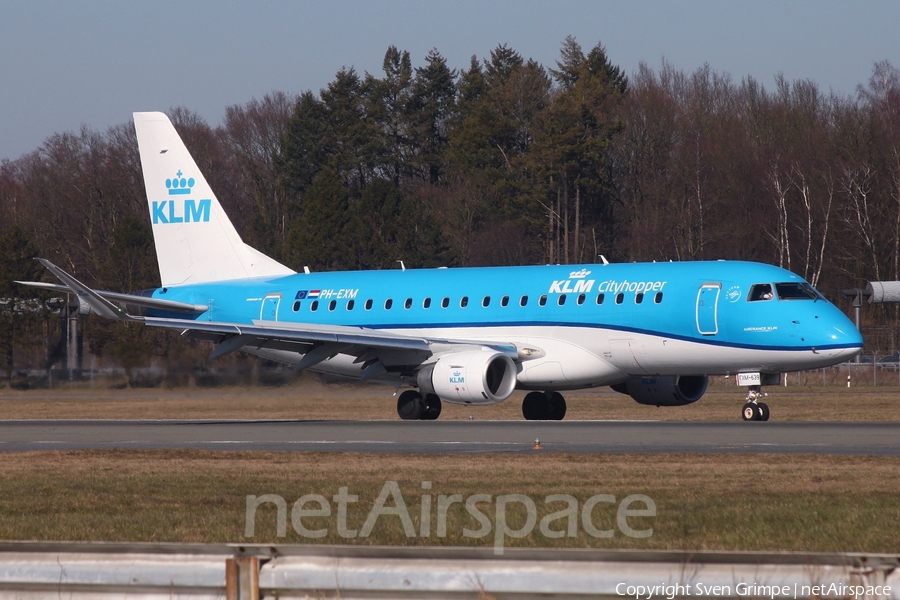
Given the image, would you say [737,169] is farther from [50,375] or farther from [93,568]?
[93,568]

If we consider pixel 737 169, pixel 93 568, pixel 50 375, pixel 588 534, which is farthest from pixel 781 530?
pixel 737 169

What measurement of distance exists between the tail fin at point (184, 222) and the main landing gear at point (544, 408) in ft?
25.9

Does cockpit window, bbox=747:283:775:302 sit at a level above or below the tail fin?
below

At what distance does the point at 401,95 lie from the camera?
8794cm

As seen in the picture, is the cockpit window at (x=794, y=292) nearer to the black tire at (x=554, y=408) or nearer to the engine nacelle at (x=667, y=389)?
the engine nacelle at (x=667, y=389)

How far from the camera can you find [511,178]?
252ft

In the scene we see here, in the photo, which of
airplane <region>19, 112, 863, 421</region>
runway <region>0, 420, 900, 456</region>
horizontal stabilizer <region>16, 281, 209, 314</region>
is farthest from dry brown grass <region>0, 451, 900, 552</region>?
horizontal stabilizer <region>16, 281, 209, 314</region>

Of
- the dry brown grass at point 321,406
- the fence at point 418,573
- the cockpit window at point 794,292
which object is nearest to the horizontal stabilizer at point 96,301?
the dry brown grass at point 321,406

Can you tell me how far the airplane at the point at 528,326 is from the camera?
25.5 m

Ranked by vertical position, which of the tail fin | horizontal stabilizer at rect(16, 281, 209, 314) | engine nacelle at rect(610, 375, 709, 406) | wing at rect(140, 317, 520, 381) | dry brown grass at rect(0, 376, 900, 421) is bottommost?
dry brown grass at rect(0, 376, 900, 421)

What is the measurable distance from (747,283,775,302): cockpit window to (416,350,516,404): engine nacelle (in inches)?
204

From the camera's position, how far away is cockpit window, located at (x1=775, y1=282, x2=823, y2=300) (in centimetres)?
2547

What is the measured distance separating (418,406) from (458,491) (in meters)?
15.8

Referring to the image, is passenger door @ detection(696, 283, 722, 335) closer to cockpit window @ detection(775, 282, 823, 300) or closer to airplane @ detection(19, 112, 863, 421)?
airplane @ detection(19, 112, 863, 421)
